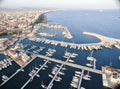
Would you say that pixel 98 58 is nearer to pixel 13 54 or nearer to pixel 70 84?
pixel 70 84

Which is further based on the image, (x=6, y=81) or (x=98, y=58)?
(x=98, y=58)

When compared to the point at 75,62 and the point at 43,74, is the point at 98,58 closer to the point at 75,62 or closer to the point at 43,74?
the point at 75,62

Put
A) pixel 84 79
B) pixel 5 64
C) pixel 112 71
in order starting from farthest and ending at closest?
1. pixel 5 64
2. pixel 112 71
3. pixel 84 79

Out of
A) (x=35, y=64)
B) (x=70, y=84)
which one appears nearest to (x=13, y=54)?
(x=35, y=64)

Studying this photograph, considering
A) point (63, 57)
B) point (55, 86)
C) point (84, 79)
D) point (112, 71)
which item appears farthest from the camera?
point (63, 57)

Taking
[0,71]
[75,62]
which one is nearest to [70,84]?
[75,62]

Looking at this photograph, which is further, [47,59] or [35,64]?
[47,59]

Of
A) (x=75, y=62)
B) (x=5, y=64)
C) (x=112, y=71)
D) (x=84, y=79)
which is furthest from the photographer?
(x=75, y=62)

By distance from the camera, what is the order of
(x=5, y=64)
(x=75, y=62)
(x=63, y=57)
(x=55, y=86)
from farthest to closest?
(x=63, y=57) < (x=75, y=62) < (x=5, y=64) < (x=55, y=86)

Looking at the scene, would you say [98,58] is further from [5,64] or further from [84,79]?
[5,64]
